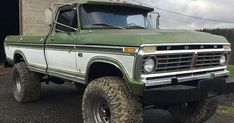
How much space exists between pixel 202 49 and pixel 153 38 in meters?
0.97

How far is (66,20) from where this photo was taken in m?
7.37

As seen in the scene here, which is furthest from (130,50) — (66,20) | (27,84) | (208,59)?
(27,84)

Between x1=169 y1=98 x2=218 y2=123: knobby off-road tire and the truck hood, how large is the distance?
44.2 inches

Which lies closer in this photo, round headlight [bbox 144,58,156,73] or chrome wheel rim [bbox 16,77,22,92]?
round headlight [bbox 144,58,156,73]

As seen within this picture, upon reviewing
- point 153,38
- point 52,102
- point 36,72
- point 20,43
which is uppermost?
point 153,38

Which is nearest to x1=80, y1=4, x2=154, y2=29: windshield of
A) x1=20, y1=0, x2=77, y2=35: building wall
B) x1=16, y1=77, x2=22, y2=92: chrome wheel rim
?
x1=16, y1=77, x2=22, y2=92: chrome wheel rim

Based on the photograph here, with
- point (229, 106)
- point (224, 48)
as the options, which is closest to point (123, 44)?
point (224, 48)

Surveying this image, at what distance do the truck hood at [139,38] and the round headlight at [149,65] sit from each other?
9.6 inches

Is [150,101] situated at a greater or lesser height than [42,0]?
lesser

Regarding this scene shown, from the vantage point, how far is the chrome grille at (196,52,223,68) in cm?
593

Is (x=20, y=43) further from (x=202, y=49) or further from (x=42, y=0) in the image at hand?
(x=42, y=0)

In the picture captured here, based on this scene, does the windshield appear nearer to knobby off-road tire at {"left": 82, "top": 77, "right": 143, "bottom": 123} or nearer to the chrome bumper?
knobby off-road tire at {"left": 82, "top": 77, "right": 143, "bottom": 123}

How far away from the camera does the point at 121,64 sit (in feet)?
18.0

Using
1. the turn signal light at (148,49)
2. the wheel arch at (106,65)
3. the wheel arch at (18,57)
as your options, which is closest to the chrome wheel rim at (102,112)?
the wheel arch at (106,65)
